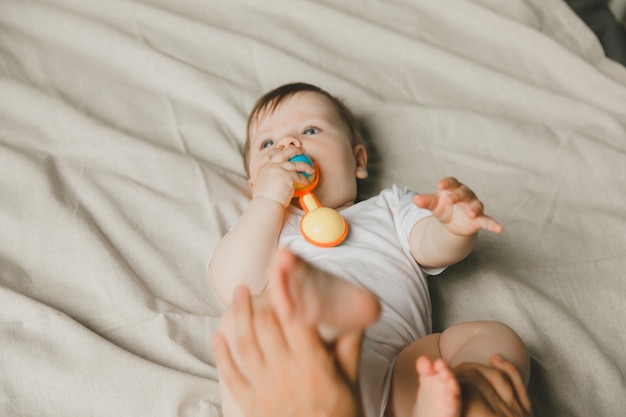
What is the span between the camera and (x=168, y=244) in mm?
984

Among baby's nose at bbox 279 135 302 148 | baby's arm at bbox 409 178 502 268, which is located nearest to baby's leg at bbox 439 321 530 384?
baby's arm at bbox 409 178 502 268

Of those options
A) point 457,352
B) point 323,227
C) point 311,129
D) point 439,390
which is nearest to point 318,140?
point 311,129

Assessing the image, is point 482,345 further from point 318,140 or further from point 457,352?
point 318,140

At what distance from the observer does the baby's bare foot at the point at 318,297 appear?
516 millimetres

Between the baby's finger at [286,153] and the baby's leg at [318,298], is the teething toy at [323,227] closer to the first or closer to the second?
the baby's finger at [286,153]

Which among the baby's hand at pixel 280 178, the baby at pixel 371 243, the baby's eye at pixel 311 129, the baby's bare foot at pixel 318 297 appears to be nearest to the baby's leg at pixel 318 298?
the baby's bare foot at pixel 318 297

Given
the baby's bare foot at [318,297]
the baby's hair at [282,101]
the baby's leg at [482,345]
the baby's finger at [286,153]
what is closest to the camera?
the baby's bare foot at [318,297]

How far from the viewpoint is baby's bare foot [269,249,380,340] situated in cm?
52

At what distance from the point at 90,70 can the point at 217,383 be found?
0.70 meters

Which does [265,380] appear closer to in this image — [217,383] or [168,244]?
[217,383]

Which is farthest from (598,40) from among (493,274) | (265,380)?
(265,380)

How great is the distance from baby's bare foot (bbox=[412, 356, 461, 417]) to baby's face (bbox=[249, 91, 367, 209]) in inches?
17.2

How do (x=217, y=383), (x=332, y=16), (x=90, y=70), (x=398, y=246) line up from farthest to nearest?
(x=332, y=16), (x=90, y=70), (x=398, y=246), (x=217, y=383)

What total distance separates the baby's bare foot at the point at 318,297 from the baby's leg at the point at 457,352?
0.24 m
